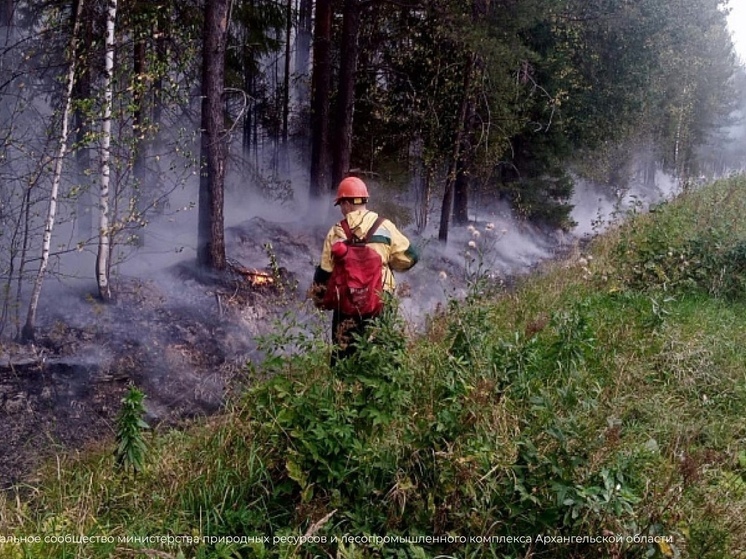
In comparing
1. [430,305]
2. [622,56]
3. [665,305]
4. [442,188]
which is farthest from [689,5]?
[665,305]

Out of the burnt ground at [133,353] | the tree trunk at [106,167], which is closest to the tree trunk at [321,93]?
the burnt ground at [133,353]

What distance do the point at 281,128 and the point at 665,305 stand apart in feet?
45.0

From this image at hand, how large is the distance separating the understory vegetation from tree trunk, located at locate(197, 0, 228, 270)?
5.61 metres

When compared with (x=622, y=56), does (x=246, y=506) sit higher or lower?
lower

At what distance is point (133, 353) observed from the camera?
8211mm

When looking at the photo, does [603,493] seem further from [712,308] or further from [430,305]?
[430,305]

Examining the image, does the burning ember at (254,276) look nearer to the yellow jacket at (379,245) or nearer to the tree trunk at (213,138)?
the tree trunk at (213,138)

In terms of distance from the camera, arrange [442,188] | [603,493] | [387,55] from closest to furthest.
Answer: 1. [603,493]
2. [387,55]
3. [442,188]

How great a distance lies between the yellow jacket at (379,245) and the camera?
5.10 meters

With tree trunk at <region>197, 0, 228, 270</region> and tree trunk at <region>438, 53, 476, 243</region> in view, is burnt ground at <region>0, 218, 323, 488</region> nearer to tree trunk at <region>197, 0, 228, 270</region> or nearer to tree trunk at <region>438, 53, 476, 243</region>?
tree trunk at <region>197, 0, 228, 270</region>

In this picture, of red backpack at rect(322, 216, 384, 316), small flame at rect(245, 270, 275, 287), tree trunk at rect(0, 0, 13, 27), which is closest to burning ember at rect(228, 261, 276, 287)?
small flame at rect(245, 270, 275, 287)

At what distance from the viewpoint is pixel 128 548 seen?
314 cm

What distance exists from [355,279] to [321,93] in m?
9.72

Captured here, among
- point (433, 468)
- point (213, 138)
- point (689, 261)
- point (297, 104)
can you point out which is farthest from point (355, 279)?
point (297, 104)
